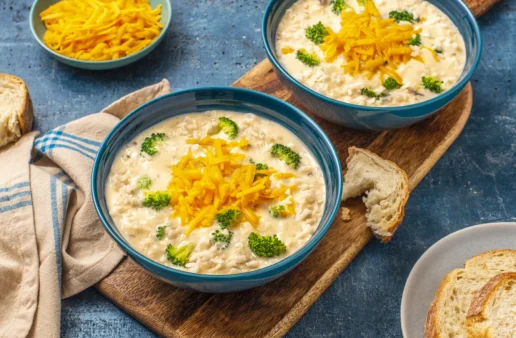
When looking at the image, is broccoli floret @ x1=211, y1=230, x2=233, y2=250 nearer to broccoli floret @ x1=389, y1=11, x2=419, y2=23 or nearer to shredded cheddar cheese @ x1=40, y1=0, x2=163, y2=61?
shredded cheddar cheese @ x1=40, y1=0, x2=163, y2=61

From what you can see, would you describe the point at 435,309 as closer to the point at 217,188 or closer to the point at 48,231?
the point at 217,188

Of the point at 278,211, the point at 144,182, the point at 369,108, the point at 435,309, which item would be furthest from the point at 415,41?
the point at 144,182

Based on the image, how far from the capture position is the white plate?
3734 millimetres

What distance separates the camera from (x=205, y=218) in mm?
3543

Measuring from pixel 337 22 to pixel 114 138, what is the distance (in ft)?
6.14

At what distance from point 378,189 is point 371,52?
942 mm

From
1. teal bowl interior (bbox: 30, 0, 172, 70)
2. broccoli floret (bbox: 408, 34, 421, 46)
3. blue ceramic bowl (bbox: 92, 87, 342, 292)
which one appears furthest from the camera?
teal bowl interior (bbox: 30, 0, 172, 70)

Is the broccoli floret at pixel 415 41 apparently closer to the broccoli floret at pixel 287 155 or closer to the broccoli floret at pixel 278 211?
the broccoli floret at pixel 287 155

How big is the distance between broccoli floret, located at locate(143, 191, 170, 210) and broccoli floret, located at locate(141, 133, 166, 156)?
1.07 ft

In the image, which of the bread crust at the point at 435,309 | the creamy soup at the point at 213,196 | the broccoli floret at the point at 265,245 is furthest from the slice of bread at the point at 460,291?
the broccoli floret at the point at 265,245

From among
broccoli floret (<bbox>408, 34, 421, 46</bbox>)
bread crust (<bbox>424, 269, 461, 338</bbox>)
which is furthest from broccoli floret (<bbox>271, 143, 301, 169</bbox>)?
broccoli floret (<bbox>408, 34, 421, 46</bbox>)

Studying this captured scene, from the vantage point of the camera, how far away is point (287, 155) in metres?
3.90

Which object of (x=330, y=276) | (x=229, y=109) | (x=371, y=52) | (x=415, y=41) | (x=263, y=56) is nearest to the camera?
(x=330, y=276)

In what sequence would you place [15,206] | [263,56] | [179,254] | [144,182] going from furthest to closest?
[263,56], [15,206], [144,182], [179,254]
